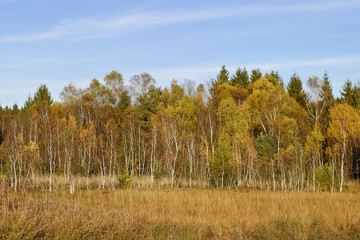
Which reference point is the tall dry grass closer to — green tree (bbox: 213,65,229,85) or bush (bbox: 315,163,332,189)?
bush (bbox: 315,163,332,189)

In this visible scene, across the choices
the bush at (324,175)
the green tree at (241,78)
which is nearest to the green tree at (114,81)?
the green tree at (241,78)

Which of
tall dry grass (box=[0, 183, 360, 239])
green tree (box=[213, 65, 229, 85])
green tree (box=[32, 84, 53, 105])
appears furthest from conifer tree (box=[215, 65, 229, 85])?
tall dry grass (box=[0, 183, 360, 239])

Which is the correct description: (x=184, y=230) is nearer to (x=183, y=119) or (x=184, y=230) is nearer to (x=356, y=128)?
(x=356, y=128)

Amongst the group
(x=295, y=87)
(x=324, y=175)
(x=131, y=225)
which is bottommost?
(x=324, y=175)

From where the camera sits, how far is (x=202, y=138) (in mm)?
40750

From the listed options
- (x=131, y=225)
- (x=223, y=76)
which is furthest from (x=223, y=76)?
(x=131, y=225)

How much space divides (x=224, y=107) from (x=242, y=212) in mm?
35435

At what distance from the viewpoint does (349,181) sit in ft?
133

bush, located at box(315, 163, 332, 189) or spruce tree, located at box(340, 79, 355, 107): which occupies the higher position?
spruce tree, located at box(340, 79, 355, 107)

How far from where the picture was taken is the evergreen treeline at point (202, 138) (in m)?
35.2

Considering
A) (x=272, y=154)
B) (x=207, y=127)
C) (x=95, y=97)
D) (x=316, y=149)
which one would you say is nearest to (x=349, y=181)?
(x=316, y=149)

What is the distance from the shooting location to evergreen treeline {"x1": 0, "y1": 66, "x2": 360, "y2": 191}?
116 ft

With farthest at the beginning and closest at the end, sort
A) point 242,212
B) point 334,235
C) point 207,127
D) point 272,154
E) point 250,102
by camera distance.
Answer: point 250,102 → point 207,127 → point 272,154 → point 242,212 → point 334,235

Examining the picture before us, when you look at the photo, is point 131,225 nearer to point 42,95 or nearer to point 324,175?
point 324,175
